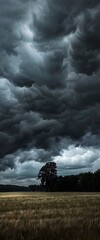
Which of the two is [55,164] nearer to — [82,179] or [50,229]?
[82,179]

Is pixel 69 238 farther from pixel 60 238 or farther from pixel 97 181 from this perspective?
pixel 97 181

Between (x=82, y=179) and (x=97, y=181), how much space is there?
15.5 meters

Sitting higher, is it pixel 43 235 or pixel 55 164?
pixel 55 164

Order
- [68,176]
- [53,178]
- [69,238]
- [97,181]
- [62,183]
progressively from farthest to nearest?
[68,176], [62,183], [97,181], [53,178], [69,238]

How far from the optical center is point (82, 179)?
6885 inches

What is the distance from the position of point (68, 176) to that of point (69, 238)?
17412 centimetres

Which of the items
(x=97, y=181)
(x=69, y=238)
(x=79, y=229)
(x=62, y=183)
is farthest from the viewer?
(x=62, y=183)

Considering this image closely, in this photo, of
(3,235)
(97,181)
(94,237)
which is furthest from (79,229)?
(97,181)

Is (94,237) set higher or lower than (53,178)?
lower

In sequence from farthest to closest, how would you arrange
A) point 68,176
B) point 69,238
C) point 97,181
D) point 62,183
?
1. point 68,176
2. point 62,183
3. point 97,181
4. point 69,238

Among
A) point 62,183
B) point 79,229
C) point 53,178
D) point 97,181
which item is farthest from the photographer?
point 62,183

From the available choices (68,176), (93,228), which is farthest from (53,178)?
(93,228)

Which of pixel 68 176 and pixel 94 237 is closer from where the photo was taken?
pixel 94 237

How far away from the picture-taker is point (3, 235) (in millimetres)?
10547
